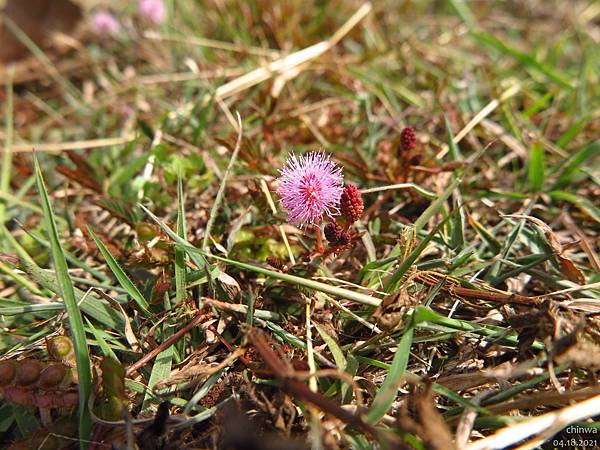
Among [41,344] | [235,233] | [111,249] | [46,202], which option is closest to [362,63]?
[235,233]

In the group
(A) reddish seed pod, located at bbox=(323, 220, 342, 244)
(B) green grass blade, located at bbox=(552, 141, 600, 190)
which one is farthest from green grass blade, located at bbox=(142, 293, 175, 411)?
(B) green grass blade, located at bbox=(552, 141, 600, 190)

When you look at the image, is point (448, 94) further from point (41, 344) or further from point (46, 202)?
point (41, 344)

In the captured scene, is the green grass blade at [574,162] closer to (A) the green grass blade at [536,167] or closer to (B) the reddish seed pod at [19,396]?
(A) the green grass blade at [536,167]

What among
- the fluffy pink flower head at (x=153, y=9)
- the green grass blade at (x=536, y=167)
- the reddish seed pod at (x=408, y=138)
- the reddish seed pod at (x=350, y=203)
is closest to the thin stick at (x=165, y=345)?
the reddish seed pod at (x=350, y=203)

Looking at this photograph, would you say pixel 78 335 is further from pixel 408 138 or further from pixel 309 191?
pixel 408 138

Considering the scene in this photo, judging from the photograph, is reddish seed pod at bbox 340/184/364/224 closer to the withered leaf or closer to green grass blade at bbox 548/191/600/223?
green grass blade at bbox 548/191/600/223

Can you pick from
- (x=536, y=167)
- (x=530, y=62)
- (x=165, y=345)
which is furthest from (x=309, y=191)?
(x=530, y=62)
